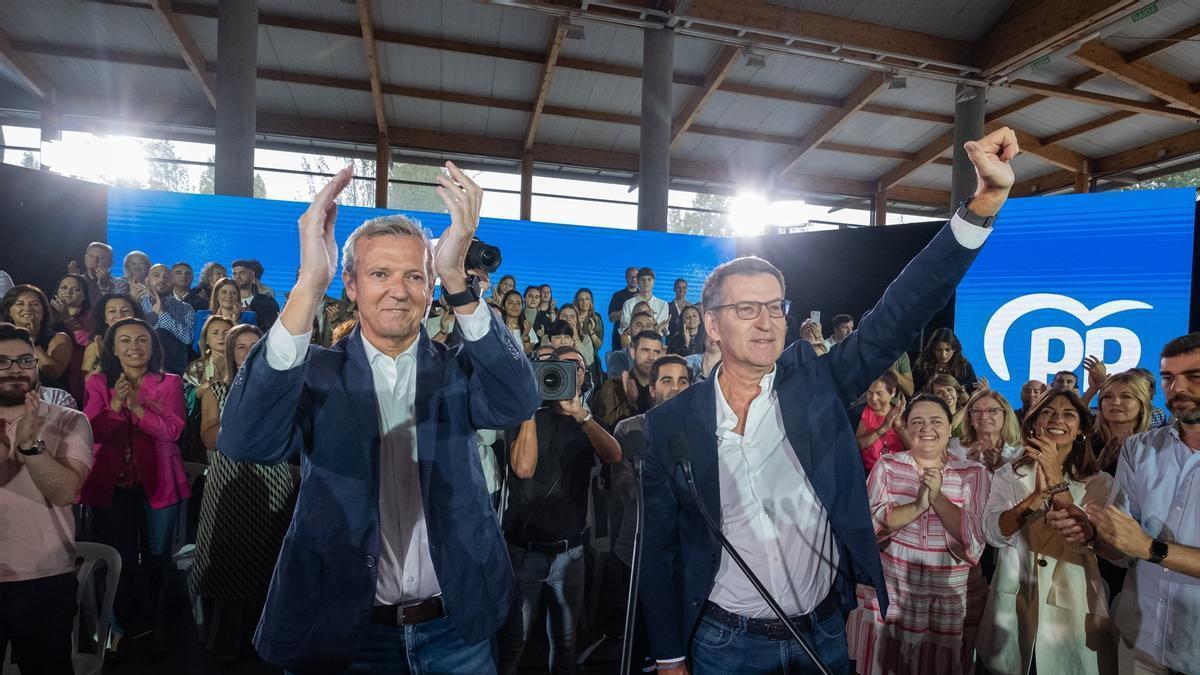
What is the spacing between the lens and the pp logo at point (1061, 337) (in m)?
5.57

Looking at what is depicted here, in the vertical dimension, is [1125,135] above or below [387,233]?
above

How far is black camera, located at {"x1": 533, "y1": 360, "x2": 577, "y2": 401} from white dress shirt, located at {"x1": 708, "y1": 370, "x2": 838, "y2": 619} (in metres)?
0.42

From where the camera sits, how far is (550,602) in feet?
10.2

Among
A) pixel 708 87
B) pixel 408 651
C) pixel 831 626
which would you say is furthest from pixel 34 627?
pixel 708 87

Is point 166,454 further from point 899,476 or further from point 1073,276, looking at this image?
point 1073,276

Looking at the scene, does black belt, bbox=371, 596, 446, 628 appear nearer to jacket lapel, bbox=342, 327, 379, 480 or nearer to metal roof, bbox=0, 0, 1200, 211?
jacket lapel, bbox=342, 327, 379, 480

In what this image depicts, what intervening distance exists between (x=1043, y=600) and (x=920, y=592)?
0.46 m

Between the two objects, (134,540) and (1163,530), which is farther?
(134,540)

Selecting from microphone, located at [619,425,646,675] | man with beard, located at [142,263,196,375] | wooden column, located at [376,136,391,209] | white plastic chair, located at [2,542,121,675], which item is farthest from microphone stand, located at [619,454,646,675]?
wooden column, located at [376,136,391,209]

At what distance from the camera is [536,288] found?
7.20 meters

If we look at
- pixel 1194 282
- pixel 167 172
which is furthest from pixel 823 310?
pixel 167 172

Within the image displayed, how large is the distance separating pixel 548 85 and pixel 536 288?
3.84m

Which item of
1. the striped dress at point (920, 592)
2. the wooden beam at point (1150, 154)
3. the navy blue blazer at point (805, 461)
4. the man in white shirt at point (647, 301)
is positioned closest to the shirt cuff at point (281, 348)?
the navy blue blazer at point (805, 461)

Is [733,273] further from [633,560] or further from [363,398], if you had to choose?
[363,398]
